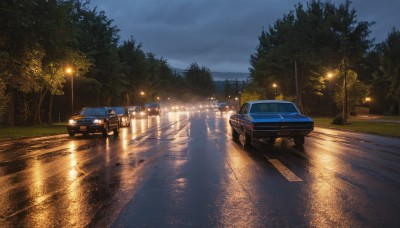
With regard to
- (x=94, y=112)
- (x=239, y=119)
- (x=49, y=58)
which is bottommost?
(x=239, y=119)

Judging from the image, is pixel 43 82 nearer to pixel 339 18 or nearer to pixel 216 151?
pixel 216 151

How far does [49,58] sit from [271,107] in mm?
18636

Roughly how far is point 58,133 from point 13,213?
20.1 meters

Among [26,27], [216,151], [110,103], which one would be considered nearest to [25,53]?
[26,27]

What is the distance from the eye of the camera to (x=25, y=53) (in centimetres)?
2388

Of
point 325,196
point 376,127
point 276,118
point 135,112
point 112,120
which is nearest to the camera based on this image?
point 325,196

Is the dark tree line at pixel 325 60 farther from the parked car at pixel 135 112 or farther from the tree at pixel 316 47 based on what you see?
→ the parked car at pixel 135 112

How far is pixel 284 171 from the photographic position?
9781 mm

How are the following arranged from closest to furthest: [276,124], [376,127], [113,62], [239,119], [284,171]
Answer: [284,171]
[276,124]
[239,119]
[376,127]
[113,62]

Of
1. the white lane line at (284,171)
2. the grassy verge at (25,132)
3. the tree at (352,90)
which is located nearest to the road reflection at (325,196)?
the white lane line at (284,171)

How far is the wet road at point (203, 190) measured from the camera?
19.3 ft

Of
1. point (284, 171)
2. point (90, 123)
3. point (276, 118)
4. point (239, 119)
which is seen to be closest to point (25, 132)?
point (90, 123)

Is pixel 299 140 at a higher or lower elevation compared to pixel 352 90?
lower

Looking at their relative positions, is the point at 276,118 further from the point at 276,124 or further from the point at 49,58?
the point at 49,58
